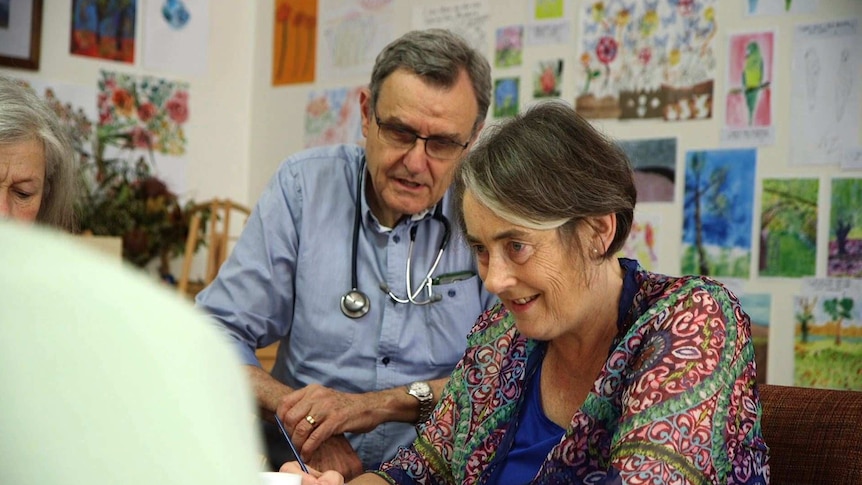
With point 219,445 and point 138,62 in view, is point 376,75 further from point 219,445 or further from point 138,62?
point 138,62

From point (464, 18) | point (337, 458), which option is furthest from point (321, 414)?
point (464, 18)

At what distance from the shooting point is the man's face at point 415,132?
7.44 ft

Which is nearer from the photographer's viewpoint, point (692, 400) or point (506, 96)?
point (692, 400)

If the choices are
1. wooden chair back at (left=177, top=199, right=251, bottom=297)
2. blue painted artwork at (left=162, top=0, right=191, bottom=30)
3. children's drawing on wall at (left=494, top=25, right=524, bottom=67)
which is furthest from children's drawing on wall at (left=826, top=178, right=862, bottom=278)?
blue painted artwork at (left=162, top=0, right=191, bottom=30)

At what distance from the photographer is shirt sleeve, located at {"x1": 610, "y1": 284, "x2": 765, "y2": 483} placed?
1380 millimetres

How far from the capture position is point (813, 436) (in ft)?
5.38

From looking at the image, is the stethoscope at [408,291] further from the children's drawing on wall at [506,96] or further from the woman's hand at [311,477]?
the children's drawing on wall at [506,96]

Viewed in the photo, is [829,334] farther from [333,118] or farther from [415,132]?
[333,118]

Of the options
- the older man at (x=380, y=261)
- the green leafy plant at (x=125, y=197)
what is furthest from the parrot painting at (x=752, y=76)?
the green leafy plant at (x=125, y=197)

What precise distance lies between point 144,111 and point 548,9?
191 centimetres

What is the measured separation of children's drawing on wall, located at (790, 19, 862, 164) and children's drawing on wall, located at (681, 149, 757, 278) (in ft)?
0.55

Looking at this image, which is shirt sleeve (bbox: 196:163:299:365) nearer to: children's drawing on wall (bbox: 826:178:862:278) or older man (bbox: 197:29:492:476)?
older man (bbox: 197:29:492:476)

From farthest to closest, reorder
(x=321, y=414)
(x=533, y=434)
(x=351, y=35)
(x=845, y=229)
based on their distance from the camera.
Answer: (x=351, y=35)
(x=845, y=229)
(x=321, y=414)
(x=533, y=434)

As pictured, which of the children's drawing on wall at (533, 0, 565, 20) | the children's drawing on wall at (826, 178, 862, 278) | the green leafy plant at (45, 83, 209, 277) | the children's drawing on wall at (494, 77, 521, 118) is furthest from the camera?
the green leafy plant at (45, 83, 209, 277)
